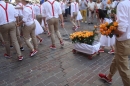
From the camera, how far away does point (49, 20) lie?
6098 millimetres

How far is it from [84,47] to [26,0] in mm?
2501

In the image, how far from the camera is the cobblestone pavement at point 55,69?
398 centimetres

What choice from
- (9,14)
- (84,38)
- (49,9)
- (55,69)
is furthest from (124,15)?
(49,9)

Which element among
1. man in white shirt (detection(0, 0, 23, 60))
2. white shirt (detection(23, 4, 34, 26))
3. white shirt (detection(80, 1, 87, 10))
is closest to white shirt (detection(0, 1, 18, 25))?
man in white shirt (detection(0, 0, 23, 60))

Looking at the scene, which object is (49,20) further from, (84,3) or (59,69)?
(84,3)

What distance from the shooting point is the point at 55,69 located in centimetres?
464

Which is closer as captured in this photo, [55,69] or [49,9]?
[55,69]

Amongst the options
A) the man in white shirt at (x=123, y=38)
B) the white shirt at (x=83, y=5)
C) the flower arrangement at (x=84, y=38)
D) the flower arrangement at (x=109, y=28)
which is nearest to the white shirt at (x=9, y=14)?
the flower arrangement at (x=84, y=38)

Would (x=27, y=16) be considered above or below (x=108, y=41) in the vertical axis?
above

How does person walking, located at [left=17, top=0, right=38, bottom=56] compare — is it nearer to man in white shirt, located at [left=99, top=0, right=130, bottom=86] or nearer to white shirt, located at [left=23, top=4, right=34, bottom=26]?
white shirt, located at [left=23, top=4, right=34, bottom=26]

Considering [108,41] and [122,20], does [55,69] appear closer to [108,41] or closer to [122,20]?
[108,41]

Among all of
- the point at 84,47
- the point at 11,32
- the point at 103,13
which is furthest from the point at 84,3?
the point at 11,32

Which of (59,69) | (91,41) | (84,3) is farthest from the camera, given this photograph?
(84,3)

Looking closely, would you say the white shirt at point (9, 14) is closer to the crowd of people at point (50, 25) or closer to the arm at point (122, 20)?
the crowd of people at point (50, 25)
